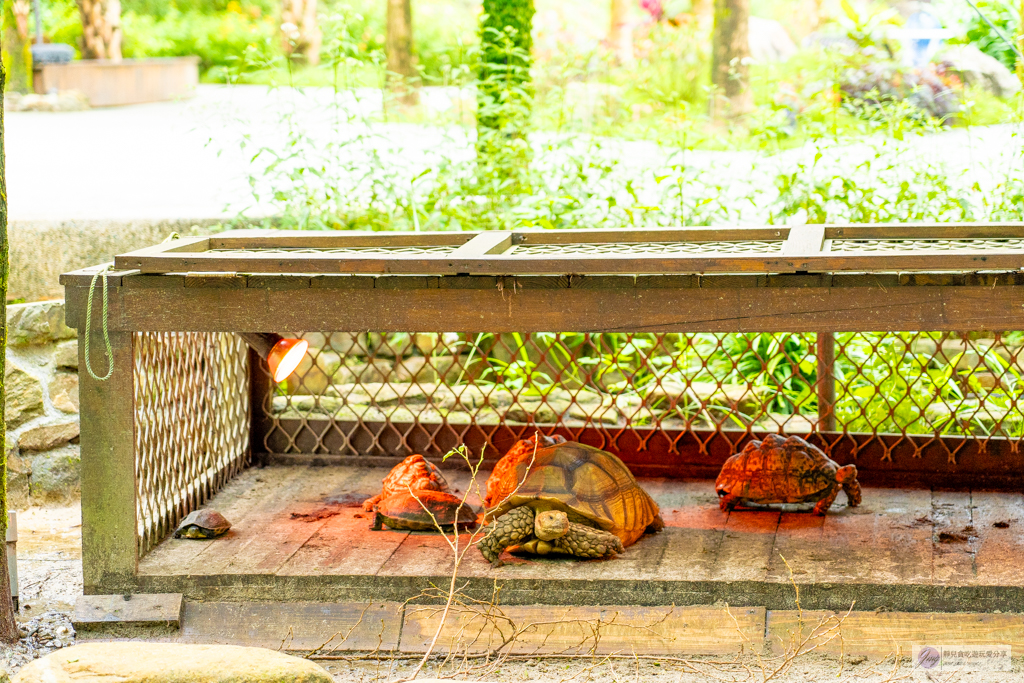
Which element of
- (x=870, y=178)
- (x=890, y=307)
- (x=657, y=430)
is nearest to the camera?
(x=890, y=307)

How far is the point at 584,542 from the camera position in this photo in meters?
3.67

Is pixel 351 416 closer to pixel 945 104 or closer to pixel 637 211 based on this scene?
pixel 637 211

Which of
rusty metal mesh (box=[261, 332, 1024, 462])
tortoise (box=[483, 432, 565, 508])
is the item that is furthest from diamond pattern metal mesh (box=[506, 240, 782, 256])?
tortoise (box=[483, 432, 565, 508])

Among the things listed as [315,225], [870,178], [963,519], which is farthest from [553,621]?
[870,178]

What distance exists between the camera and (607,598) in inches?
139

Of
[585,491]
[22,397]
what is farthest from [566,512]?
[22,397]

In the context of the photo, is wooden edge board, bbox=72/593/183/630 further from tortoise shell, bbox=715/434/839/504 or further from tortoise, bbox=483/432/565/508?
tortoise shell, bbox=715/434/839/504

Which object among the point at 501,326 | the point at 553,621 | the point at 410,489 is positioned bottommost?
the point at 553,621

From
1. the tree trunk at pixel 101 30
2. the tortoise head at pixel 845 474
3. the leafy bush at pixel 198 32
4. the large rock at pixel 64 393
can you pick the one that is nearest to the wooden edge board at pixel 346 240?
the tortoise head at pixel 845 474

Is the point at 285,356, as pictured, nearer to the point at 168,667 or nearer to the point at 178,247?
the point at 178,247

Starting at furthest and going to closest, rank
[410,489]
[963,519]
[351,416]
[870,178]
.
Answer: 1. [870,178]
2. [351,416]
3. [963,519]
4. [410,489]

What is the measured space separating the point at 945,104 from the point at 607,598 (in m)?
9.71

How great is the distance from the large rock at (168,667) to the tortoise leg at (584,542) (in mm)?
1257

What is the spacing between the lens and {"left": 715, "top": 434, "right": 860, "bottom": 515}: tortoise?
159 inches
